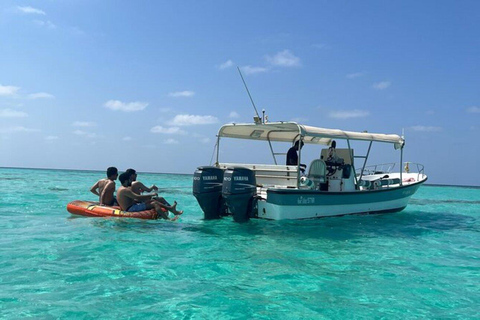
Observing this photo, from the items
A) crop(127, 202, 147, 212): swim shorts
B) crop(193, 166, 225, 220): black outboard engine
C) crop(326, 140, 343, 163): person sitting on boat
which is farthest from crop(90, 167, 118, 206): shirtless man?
crop(326, 140, 343, 163): person sitting on boat

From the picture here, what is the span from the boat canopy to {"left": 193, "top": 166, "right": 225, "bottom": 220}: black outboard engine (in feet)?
5.54

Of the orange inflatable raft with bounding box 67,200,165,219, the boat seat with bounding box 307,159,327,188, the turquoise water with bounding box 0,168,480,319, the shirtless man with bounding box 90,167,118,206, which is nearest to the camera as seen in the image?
the turquoise water with bounding box 0,168,480,319

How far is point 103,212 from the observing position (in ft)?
33.0

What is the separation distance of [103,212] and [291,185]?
15.9ft

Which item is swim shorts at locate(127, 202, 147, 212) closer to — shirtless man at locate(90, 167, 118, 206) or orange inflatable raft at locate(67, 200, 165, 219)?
orange inflatable raft at locate(67, 200, 165, 219)

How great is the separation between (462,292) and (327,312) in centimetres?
236

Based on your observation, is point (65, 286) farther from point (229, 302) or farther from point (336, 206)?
point (336, 206)

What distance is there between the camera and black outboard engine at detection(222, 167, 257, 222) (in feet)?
30.7

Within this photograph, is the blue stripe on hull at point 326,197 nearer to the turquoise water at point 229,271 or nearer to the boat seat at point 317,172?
the boat seat at point 317,172

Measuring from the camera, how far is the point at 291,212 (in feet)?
31.7

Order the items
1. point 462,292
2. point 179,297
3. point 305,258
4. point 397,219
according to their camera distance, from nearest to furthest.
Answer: point 179,297
point 462,292
point 305,258
point 397,219

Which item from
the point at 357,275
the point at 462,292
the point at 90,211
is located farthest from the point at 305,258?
the point at 90,211

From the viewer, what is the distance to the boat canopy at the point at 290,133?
10.2 meters

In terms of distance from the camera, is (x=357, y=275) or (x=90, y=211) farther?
(x=90, y=211)
